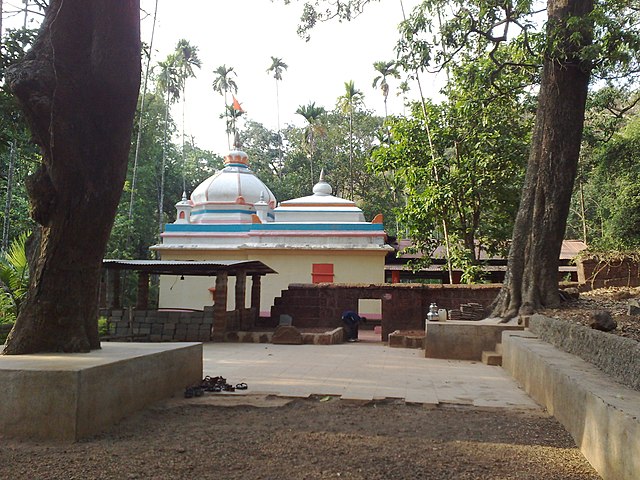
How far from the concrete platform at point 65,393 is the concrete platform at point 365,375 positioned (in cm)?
154

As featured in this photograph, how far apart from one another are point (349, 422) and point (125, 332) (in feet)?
29.9

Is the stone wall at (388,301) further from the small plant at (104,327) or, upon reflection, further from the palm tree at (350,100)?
the palm tree at (350,100)

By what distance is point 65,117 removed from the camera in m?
4.63

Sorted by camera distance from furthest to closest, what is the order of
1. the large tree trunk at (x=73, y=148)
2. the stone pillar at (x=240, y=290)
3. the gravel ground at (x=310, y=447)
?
1. the stone pillar at (x=240, y=290)
2. the large tree trunk at (x=73, y=148)
3. the gravel ground at (x=310, y=447)

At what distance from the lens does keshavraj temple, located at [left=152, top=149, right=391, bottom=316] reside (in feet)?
61.7

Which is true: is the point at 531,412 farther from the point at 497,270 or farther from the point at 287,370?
the point at 497,270

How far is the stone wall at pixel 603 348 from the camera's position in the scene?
3826 millimetres

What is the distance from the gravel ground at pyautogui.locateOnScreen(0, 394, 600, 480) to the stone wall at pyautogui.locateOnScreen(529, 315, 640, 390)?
590 millimetres

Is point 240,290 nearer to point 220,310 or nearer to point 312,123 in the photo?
point 220,310

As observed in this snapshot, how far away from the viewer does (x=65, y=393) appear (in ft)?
12.1

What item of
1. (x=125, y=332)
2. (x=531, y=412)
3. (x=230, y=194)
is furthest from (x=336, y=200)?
(x=531, y=412)

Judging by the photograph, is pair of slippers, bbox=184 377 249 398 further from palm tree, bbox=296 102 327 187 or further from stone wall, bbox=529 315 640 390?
palm tree, bbox=296 102 327 187

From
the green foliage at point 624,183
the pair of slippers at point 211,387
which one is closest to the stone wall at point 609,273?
the green foliage at point 624,183

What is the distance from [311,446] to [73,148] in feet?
9.79
